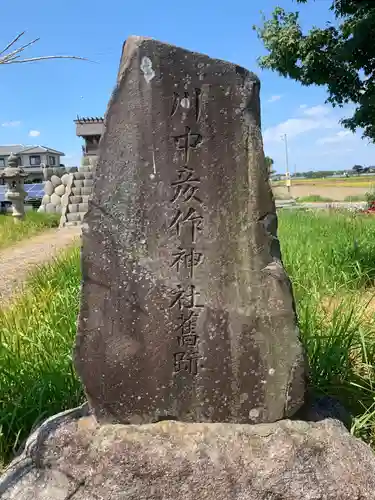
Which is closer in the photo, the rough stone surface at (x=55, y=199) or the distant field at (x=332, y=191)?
the rough stone surface at (x=55, y=199)

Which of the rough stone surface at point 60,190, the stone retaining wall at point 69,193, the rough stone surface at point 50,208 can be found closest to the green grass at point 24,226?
the stone retaining wall at point 69,193

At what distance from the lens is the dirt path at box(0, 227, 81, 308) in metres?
5.35

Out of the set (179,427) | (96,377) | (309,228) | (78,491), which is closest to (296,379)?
(179,427)

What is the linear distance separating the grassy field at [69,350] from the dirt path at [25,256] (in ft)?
3.49

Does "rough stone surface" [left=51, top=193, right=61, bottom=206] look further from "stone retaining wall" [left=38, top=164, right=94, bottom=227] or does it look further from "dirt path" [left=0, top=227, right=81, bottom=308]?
"dirt path" [left=0, top=227, right=81, bottom=308]

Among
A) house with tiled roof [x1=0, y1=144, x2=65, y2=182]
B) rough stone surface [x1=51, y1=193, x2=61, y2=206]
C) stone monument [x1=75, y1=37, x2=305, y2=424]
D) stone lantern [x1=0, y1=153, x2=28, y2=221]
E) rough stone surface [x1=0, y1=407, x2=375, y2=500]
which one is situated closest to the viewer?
rough stone surface [x1=0, y1=407, x2=375, y2=500]

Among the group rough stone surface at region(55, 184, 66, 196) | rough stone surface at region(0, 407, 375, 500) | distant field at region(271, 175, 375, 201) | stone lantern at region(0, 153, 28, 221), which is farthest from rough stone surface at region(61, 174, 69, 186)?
rough stone surface at region(0, 407, 375, 500)

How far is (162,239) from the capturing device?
188 cm

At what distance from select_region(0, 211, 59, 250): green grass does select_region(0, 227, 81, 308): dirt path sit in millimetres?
213

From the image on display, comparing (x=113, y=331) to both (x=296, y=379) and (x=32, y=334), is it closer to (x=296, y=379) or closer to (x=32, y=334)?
(x=296, y=379)

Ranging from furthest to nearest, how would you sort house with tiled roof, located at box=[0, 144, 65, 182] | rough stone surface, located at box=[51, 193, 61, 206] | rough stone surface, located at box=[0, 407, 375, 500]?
house with tiled roof, located at box=[0, 144, 65, 182] → rough stone surface, located at box=[51, 193, 61, 206] → rough stone surface, located at box=[0, 407, 375, 500]

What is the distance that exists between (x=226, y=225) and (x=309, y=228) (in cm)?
498

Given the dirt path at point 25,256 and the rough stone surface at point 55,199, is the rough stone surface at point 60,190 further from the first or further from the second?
the dirt path at point 25,256

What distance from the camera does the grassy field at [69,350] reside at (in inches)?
91.3
